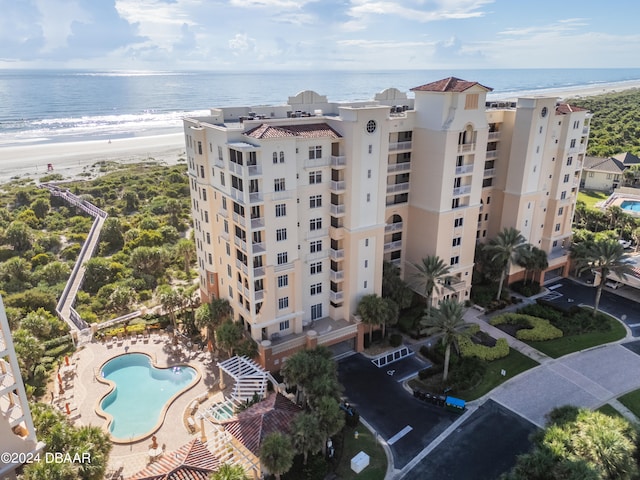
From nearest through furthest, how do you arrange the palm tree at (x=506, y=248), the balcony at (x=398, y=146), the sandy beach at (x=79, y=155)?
the balcony at (x=398, y=146) < the palm tree at (x=506, y=248) < the sandy beach at (x=79, y=155)

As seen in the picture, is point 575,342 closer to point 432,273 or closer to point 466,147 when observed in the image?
point 432,273

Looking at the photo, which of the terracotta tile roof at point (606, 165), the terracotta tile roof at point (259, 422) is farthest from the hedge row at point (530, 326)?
the terracotta tile roof at point (606, 165)

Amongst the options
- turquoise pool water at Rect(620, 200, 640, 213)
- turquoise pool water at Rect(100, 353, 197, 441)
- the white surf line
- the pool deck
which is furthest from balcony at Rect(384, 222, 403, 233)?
turquoise pool water at Rect(620, 200, 640, 213)

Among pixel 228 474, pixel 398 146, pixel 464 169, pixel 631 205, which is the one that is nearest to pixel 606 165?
pixel 631 205

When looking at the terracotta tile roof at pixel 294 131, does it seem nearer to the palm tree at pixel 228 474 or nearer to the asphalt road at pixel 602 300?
the palm tree at pixel 228 474

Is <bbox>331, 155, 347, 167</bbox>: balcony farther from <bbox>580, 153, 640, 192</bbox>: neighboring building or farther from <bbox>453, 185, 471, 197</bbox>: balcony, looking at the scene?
<bbox>580, 153, 640, 192</bbox>: neighboring building

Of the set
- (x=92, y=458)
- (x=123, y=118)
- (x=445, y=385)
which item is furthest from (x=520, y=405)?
(x=123, y=118)
